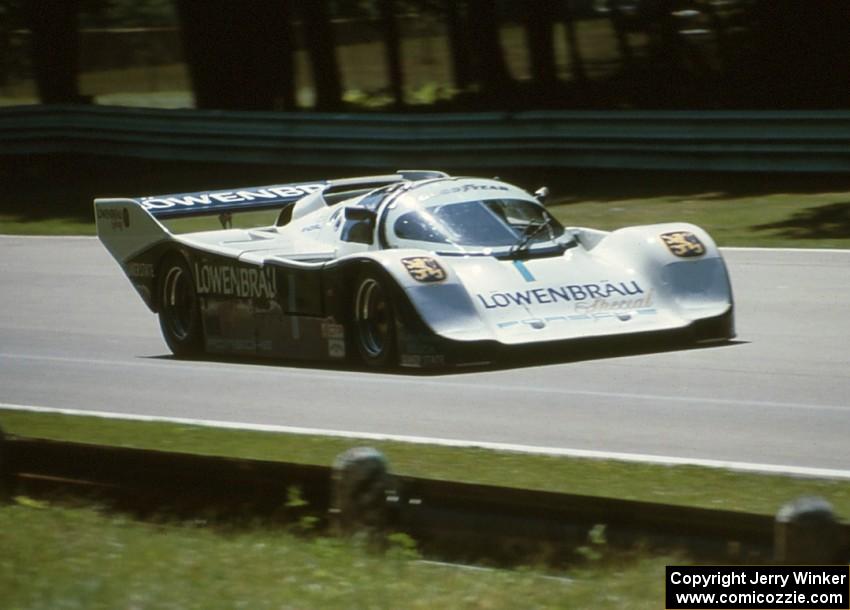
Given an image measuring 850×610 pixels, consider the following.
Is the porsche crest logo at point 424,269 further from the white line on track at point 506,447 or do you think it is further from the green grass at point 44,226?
the green grass at point 44,226

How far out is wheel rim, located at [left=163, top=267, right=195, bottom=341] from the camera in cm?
1345

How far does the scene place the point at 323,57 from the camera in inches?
1395

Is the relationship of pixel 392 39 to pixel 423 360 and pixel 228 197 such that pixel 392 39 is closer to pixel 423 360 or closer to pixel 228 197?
pixel 228 197

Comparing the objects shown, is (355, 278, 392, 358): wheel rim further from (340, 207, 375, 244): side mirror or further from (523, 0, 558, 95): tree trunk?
(523, 0, 558, 95): tree trunk

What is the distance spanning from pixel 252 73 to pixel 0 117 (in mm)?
4548

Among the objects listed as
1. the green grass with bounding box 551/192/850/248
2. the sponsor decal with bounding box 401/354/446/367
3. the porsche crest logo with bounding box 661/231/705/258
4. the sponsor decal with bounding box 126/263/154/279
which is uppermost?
the porsche crest logo with bounding box 661/231/705/258

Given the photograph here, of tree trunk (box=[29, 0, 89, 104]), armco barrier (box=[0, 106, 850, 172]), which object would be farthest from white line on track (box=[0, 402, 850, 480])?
tree trunk (box=[29, 0, 89, 104])

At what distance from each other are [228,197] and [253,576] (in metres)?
8.95

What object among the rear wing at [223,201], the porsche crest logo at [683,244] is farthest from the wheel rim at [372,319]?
the rear wing at [223,201]

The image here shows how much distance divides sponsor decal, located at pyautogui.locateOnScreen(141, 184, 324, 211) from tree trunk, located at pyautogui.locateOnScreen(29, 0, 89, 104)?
63.9 feet

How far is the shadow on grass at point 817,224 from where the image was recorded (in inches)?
687

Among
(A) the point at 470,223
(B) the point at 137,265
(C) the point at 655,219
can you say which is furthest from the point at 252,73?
(A) the point at 470,223

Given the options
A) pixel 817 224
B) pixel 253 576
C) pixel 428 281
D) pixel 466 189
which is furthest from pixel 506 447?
pixel 817 224

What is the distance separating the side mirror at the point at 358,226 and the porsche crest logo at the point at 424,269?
120 cm
